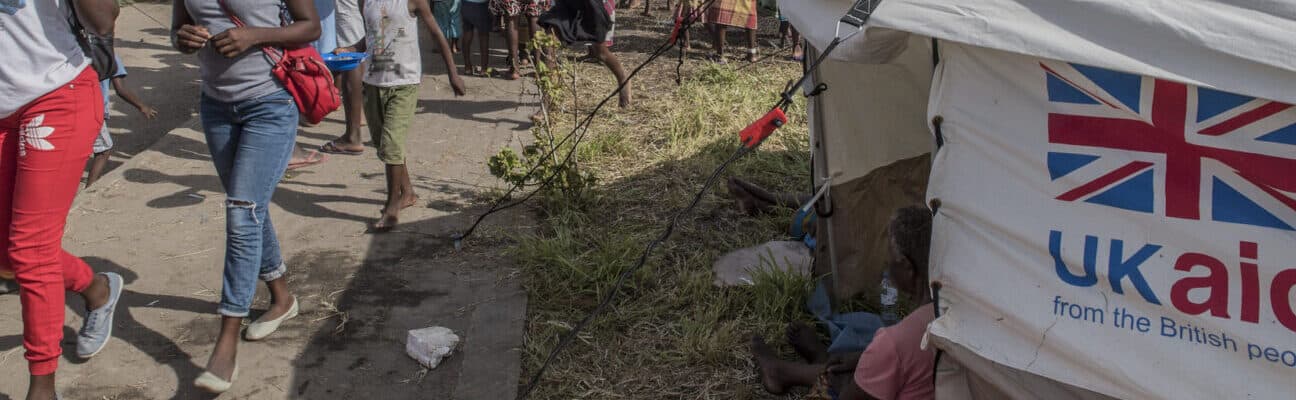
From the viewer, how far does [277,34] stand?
3.52 meters

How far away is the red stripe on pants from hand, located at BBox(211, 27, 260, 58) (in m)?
0.43

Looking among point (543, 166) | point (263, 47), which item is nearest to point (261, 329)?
point (263, 47)

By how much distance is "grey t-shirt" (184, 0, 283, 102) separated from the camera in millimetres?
3479

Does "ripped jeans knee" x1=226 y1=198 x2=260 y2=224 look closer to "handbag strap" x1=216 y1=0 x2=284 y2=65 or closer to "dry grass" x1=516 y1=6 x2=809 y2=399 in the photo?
"handbag strap" x1=216 y1=0 x2=284 y2=65

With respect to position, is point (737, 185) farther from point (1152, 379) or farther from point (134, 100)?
point (134, 100)

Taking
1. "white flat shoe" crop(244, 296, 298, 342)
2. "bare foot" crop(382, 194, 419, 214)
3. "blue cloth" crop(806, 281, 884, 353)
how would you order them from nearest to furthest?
"blue cloth" crop(806, 281, 884, 353) → "white flat shoe" crop(244, 296, 298, 342) → "bare foot" crop(382, 194, 419, 214)

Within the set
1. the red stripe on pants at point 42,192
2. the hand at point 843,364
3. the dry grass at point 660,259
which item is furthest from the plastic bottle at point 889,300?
the red stripe on pants at point 42,192

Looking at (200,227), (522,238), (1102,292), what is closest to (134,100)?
(200,227)

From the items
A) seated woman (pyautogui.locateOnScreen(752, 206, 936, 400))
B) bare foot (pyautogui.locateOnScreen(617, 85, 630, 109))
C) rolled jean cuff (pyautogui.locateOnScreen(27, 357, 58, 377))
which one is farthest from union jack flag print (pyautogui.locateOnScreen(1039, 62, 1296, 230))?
bare foot (pyautogui.locateOnScreen(617, 85, 630, 109))

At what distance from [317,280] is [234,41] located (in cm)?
147

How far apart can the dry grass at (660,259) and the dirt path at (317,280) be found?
0.22 meters

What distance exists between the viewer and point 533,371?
12.6 ft

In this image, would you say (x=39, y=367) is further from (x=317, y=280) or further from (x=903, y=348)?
(x=903, y=348)

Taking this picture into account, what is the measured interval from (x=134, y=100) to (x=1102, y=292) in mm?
6334
